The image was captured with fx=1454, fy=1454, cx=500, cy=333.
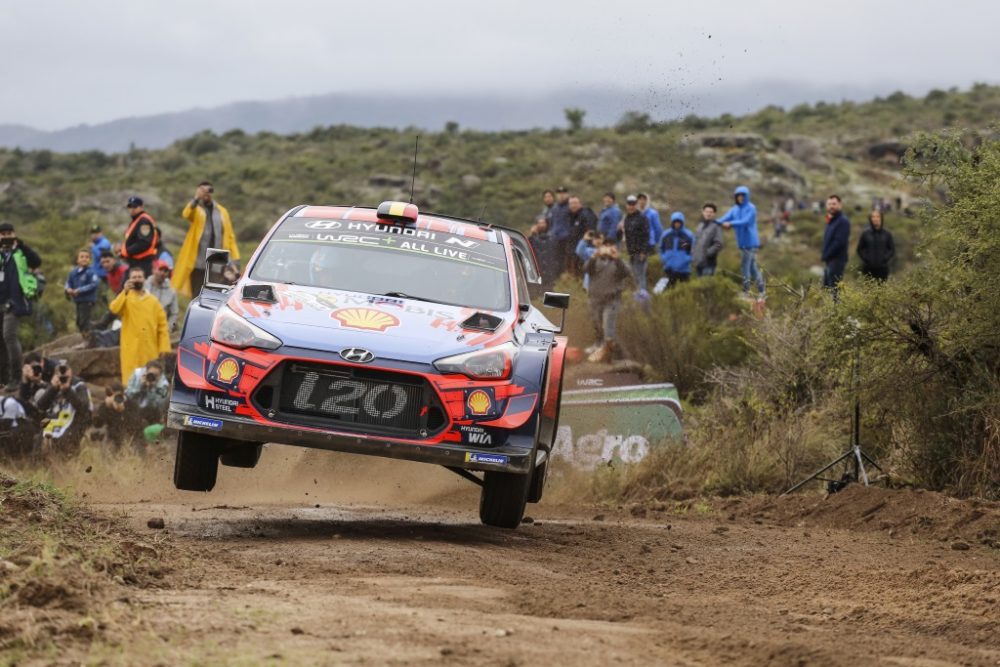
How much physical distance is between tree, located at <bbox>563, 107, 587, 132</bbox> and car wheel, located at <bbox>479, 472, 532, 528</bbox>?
6090 cm

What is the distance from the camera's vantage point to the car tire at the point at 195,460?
8703 mm

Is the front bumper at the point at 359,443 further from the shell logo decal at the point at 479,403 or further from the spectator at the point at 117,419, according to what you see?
the spectator at the point at 117,419

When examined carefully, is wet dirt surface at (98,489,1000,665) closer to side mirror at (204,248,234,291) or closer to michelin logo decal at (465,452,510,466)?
michelin logo decal at (465,452,510,466)

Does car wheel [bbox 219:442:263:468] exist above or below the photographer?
above

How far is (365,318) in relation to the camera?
8.47 m

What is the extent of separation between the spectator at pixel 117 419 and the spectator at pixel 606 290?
18.1 ft

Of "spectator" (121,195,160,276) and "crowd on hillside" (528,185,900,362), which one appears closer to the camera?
"crowd on hillside" (528,185,900,362)

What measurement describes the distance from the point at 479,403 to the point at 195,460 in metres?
1.83

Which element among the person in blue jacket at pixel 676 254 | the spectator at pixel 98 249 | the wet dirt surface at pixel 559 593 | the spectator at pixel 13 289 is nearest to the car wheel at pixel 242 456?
the wet dirt surface at pixel 559 593

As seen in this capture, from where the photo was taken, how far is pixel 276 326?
826 centimetres

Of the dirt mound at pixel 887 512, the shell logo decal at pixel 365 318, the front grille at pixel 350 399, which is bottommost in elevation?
the dirt mound at pixel 887 512

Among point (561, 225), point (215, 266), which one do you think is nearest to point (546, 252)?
point (561, 225)

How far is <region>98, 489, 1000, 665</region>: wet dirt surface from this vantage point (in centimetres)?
520

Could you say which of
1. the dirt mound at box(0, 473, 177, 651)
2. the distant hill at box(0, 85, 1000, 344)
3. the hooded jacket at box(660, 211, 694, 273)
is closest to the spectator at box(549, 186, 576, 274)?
the hooded jacket at box(660, 211, 694, 273)
